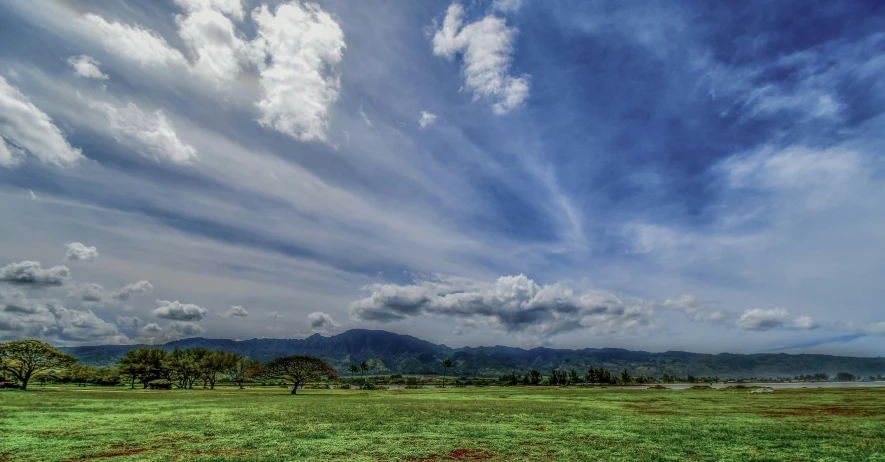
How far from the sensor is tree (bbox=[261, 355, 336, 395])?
90000 mm

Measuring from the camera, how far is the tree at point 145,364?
332 feet

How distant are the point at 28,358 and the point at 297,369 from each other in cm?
5492

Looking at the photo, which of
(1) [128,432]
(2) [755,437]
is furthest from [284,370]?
(2) [755,437]

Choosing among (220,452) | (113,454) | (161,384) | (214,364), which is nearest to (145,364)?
(161,384)

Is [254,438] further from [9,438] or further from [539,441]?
[539,441]

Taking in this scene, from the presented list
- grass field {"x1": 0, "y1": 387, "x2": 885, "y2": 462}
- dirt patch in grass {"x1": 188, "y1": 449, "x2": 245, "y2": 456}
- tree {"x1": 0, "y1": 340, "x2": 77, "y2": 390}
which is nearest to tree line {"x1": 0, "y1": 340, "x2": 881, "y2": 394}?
tree {"x1": 0, "y1": 340, "x2": 77, "y2": 390}

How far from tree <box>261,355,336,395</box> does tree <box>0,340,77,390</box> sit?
143 feet

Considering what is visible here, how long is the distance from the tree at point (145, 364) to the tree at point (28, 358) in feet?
60.8

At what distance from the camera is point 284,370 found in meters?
90.9

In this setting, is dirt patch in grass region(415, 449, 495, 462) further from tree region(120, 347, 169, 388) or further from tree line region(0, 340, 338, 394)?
tree region(120, 347, 169, 388)

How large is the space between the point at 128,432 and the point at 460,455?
2313cm

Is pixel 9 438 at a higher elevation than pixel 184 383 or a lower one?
higher

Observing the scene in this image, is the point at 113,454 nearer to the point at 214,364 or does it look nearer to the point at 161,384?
the point at 161,384

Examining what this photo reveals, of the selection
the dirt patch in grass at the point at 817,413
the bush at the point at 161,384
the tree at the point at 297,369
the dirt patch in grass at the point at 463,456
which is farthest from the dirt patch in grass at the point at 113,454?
the bush at the point at 161,384
